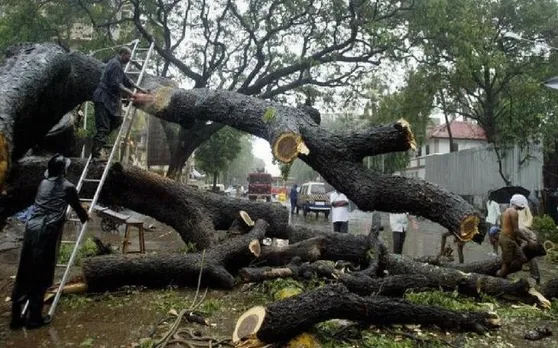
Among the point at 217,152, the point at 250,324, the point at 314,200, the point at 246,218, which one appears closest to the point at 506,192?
the point at 246,218

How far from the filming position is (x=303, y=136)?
537 cm

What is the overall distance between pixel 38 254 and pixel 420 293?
4611mm

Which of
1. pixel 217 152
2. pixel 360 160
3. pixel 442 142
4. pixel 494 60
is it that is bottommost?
pixel 360 160

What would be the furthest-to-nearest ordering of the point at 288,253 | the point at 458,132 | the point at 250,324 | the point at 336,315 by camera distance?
the point at 458,132 → the point at 288,253 → the point at 336,315 → the point at 250,324

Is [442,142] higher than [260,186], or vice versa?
[442,142]

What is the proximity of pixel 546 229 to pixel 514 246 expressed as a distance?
22.2ft

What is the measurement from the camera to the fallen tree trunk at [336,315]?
13.0 feet

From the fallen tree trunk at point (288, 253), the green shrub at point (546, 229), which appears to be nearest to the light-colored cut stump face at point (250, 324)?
the fallen tree trunk at point (288, 253)

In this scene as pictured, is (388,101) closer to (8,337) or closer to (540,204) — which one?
(540,204)

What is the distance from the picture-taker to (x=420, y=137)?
23844 millimetres

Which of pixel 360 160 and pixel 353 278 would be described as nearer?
pixel 360 160

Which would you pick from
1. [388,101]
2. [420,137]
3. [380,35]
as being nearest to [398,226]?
[380,35]

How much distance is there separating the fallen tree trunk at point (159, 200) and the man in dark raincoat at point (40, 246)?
203 centimetres

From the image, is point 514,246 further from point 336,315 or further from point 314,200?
point 314,200
